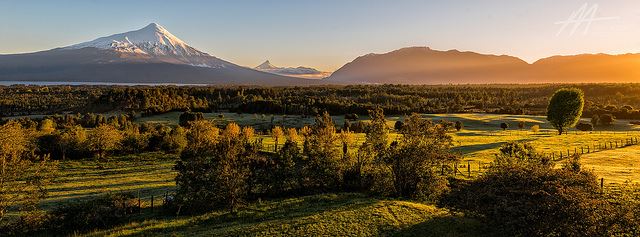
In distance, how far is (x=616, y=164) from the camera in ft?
181

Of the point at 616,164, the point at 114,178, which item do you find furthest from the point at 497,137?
the point at 114,178

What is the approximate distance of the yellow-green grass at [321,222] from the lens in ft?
102

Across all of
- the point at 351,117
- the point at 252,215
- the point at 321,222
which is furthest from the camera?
the point at 351,117

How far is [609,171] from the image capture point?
49031 millimetres

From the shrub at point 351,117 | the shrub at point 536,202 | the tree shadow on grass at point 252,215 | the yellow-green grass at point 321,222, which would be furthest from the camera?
the shrub at point 351,117

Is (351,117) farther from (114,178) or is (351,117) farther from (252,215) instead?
(252,215)

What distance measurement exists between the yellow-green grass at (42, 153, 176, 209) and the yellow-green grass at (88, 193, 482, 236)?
11.8 meters

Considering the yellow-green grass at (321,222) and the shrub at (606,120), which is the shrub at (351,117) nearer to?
the shrub at (606,120)

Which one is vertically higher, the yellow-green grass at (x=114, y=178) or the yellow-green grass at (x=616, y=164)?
the yellow-green grass at (x=616, y=164)

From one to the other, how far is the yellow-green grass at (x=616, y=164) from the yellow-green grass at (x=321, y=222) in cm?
1715

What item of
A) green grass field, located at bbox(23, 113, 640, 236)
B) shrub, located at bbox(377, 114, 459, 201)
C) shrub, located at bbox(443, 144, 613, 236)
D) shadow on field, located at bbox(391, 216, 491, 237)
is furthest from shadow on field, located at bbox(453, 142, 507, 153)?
shadow on field, located at bbox(391, 216, 491, 237)

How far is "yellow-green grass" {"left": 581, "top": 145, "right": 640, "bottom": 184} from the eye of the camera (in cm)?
4506

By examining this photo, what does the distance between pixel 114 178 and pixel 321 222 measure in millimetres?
36645

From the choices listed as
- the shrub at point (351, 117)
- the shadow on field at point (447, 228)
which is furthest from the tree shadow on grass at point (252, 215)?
the shrub at point (351, 117)
